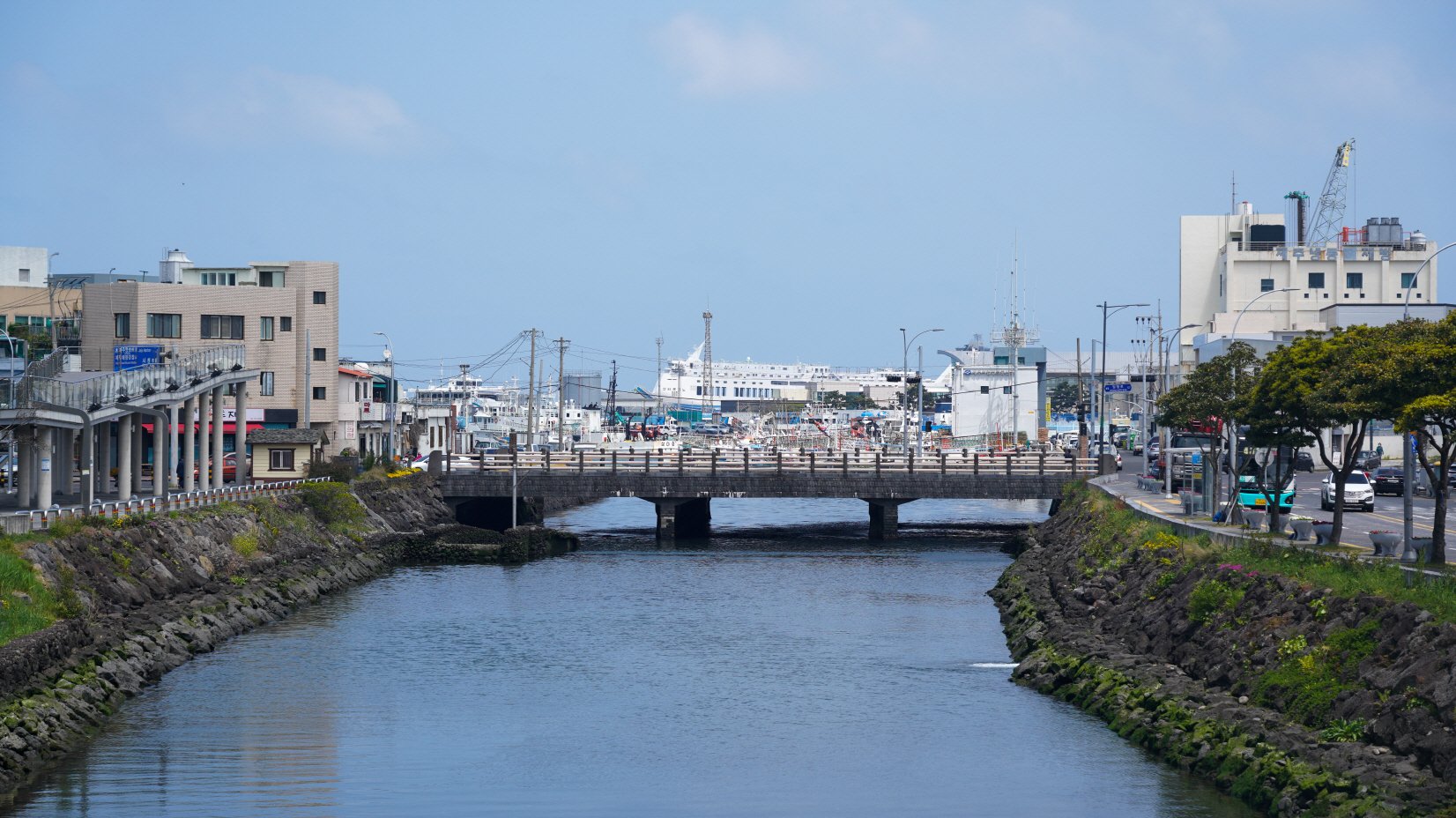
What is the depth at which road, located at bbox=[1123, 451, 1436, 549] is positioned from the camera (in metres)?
42.7

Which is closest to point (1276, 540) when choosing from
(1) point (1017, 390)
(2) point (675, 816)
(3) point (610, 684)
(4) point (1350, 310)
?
(3) point (610, 684)

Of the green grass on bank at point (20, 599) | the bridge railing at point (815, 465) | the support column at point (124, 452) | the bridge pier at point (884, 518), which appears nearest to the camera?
the green grass on bank at point (20, 599)

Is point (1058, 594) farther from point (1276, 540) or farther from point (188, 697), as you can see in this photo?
point (188, 697)

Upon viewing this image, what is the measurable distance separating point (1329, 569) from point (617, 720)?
15508mm

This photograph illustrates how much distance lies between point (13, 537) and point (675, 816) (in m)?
21.7

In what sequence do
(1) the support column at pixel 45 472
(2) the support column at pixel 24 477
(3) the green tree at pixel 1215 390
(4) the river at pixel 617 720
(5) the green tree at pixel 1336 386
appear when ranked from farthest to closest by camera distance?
(2) the support column at pixel 24 477, (3) the green tree at pixel 1215 390, (1) the support column at pixel 45 472, (5) the green tree at pixel 1336 386, (4) the river at pixel 617 720

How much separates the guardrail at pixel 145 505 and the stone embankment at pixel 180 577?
29.8 inches

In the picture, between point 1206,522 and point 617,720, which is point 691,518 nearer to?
point 1206,522

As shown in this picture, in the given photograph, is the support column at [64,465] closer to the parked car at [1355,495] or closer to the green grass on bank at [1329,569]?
the green grass on bank at [1329,569]

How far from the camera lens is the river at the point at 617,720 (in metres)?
26.5

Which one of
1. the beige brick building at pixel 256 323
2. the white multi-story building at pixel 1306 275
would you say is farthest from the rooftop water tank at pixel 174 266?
the white multi-story building at pixel 1306 275

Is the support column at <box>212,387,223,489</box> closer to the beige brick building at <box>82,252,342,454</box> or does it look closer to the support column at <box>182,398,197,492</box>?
the support column at <box>182,398,197,492</box>

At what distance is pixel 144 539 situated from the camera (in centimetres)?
4556

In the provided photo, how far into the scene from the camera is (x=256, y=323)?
259ft
